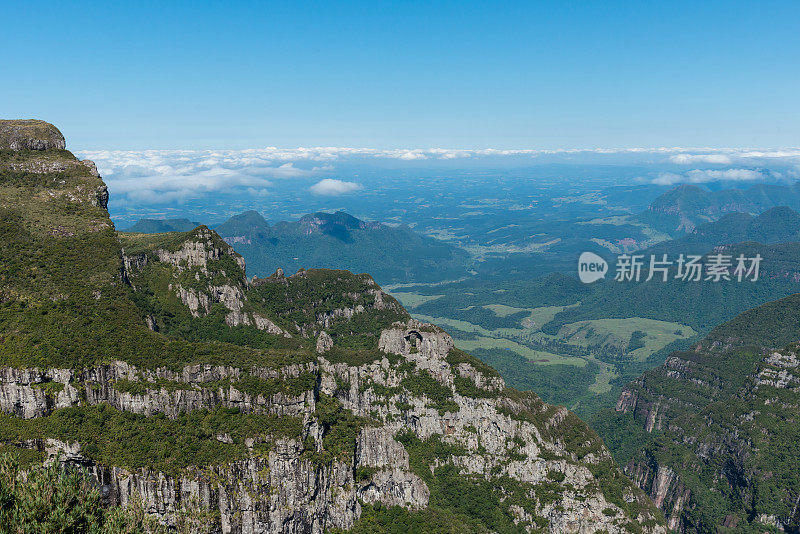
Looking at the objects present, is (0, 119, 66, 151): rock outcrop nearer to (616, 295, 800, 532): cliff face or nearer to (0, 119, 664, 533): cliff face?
(0, 119, 664, 533): cliff face

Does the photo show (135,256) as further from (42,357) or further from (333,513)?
(333,513)

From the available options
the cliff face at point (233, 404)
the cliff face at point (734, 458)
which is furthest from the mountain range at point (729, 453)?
the cliff face at point (233, 404)

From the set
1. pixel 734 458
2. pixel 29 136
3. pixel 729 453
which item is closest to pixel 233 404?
pixel 29 136

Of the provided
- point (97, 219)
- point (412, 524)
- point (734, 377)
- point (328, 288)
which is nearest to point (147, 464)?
point (412, 524)

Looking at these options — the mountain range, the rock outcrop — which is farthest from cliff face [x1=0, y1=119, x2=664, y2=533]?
the mountain range

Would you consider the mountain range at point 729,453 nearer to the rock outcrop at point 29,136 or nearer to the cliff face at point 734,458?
the cliff face at point 734,458

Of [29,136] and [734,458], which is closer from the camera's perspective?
[29,136]

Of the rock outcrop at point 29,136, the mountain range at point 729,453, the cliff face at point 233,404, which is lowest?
the mountain range at point 729,453

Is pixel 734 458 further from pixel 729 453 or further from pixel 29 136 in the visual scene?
pixel 29 136

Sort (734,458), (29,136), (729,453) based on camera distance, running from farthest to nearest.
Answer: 1. (729,453)
2. (734,458)
3. (29,136)
